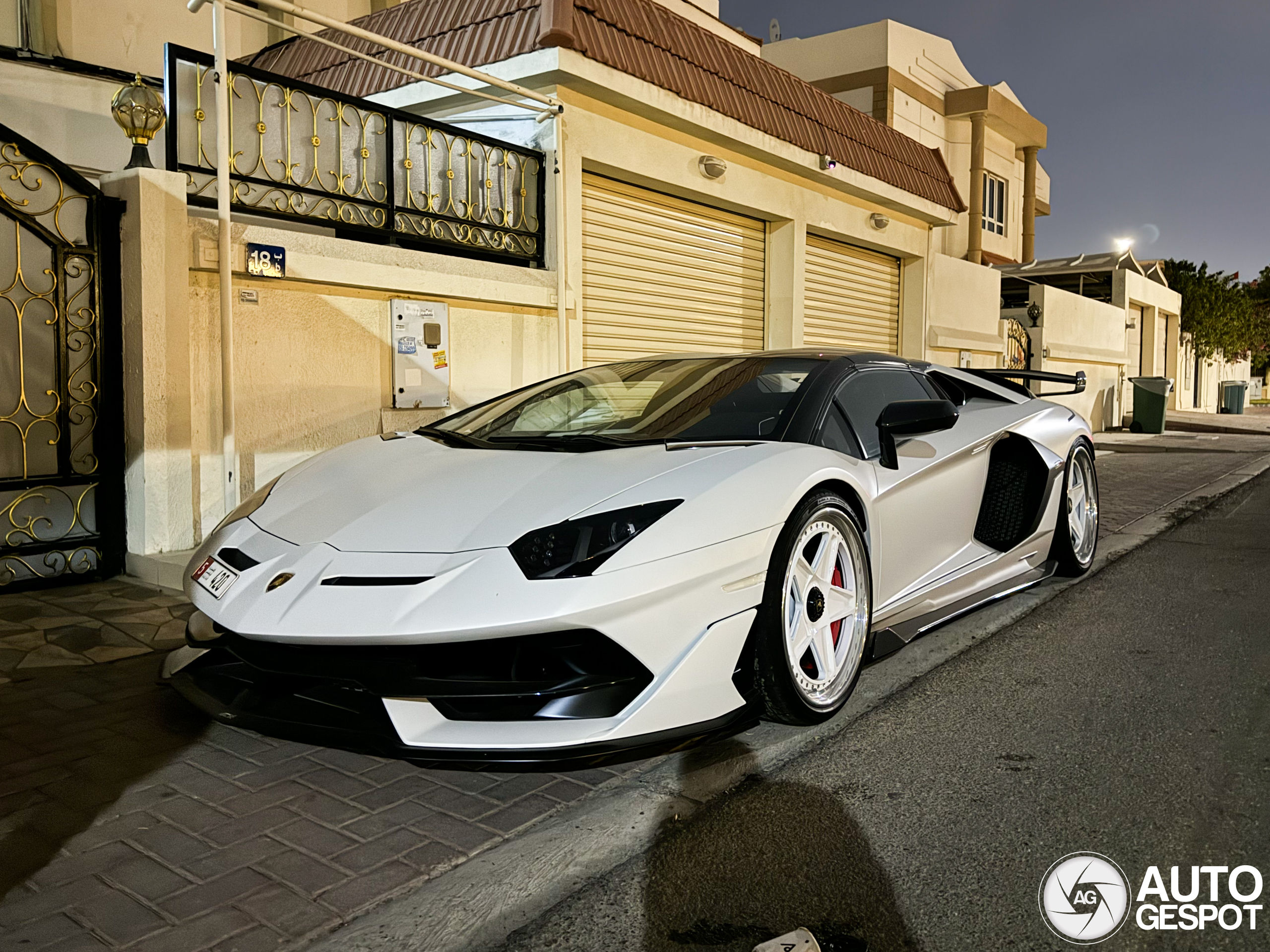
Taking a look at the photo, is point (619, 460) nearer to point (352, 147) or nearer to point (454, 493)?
point (454, 493)

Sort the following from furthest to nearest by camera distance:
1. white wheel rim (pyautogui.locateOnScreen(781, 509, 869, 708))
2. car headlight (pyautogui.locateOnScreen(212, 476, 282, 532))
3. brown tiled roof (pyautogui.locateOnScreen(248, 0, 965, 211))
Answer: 1. brown tiled roof (pyautogui.locateOnScreen(248, 0, 965, 211))
2. car headlight (pyautogui.locateOnScreen(212, 476, 282, 532))
3. white wheel rim (pyautogui.locateOnScreen(781, 509, 869, 708))

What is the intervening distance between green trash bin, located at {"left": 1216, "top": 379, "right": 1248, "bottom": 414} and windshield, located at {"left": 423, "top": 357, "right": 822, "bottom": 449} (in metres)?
33.4

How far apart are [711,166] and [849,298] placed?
161 inches

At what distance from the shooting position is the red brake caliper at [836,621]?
3.33 m

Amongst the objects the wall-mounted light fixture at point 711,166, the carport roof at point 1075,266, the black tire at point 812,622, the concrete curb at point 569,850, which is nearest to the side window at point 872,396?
the black tire at point 812,622

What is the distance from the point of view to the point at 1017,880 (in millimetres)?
2291

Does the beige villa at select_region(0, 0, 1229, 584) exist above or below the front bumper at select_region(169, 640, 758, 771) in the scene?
above

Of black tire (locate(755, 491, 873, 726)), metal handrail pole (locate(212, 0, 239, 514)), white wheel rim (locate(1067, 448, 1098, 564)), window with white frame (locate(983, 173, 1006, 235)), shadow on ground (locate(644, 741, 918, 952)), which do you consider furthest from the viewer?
window with white frame (locate(983, 173, 1006, 235))

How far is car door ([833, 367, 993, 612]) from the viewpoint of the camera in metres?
3.65

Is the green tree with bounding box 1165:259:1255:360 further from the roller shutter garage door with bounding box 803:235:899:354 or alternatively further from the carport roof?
the roller shutter garage door with bounding box 803:235:899:354

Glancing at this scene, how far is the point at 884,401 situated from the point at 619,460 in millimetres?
1463

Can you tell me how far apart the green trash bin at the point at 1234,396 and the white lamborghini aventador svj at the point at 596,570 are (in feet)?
108

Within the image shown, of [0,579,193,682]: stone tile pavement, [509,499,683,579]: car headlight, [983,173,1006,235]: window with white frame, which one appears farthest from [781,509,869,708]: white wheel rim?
[983,173,1006,235]: window with white frame

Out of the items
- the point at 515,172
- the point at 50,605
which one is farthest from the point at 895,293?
the point at 50,605
